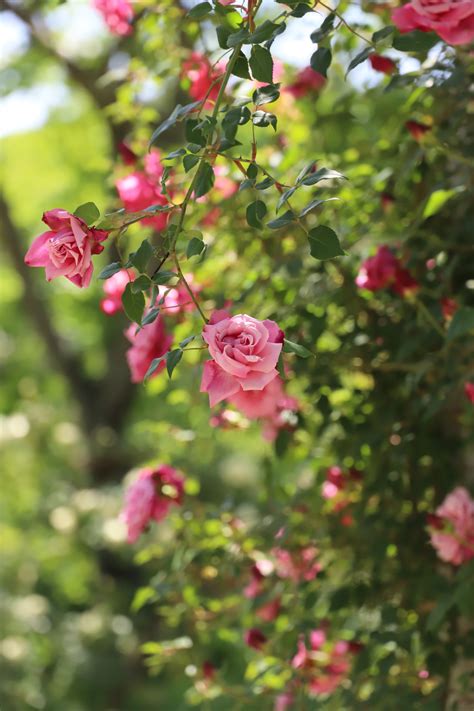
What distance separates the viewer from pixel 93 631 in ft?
15.9

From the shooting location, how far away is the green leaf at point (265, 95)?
89 centimetres

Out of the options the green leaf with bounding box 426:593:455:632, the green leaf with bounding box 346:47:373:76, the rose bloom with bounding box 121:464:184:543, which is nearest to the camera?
the green leaf with bounding box 346:47:373:76

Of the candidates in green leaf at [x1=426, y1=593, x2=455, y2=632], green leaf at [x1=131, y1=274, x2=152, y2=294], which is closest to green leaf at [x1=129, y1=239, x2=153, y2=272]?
green leaf at [x1=131, y1=274, x2=152, y2=294]

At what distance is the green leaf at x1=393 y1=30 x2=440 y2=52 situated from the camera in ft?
3.15

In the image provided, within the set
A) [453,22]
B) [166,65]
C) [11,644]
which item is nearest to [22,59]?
[11,644]

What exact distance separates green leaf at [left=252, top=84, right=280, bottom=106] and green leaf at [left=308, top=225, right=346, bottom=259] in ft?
0.45

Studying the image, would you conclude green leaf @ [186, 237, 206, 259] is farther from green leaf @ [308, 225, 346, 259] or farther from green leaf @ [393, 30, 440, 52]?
green leaf @ [393, 30, 440, 52]

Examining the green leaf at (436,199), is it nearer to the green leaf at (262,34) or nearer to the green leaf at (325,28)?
the green leaf at (325,28)

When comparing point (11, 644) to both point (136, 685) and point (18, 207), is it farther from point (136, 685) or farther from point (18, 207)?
point (18, 207)

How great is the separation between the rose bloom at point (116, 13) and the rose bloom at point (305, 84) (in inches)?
10.2

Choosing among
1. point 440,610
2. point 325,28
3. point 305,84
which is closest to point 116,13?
point 305,84

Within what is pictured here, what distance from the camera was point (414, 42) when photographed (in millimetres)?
971

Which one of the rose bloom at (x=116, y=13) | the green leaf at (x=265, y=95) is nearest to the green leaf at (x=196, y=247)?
the green leaf at (x=265, y=95)

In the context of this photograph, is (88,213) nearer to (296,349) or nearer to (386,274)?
(296,349)
